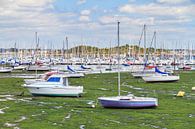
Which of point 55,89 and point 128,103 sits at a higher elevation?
point 55,89

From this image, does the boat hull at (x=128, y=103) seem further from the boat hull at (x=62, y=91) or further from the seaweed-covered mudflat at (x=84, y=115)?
the boat hull at (x=62, y=91)

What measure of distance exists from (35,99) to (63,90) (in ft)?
11.8

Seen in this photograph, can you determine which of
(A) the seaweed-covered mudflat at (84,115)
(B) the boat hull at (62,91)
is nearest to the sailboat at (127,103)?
(A) the seaweed-covered mudflat at (84,115)

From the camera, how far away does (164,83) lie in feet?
274

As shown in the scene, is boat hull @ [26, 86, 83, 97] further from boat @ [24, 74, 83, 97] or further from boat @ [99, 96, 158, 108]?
boat @ [99, 96, 158, 108]

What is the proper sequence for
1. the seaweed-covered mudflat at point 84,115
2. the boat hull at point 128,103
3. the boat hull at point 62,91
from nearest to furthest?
the seaweed-covered mudflat at point 84,115, the boat hull at point 128,103, the boat hull at point 62,91

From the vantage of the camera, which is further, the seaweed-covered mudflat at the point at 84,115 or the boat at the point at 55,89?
the boat at the point at 55,89

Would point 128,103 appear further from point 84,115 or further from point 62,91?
point 62,91

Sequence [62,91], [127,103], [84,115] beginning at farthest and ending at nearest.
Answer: [62,91], [127,103], [84,115]

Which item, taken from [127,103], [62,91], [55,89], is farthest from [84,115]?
[55,89]

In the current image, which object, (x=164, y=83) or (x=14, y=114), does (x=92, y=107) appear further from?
(x=164, y=83)

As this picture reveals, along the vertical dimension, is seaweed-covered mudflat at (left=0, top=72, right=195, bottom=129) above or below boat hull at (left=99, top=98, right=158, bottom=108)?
below

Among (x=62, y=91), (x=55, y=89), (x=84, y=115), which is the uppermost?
(x=55, y=89)

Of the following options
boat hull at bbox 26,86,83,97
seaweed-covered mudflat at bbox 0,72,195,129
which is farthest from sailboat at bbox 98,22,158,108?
boat hull at bbox 26,86,83,97
